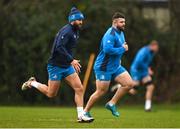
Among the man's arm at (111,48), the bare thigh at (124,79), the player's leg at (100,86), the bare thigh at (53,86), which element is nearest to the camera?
the bare thigh at (53,86)

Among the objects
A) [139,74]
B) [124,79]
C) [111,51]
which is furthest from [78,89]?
[139,74]

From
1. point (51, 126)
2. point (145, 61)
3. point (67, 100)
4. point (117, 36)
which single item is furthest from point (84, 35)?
point (51, 126)

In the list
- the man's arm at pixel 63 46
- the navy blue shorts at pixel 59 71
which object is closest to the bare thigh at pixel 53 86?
the navy blue shorts at pixel 59 71

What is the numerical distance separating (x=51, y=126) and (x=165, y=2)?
739 inches

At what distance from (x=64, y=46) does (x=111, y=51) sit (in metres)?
1.21

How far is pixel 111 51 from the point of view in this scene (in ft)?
46.4

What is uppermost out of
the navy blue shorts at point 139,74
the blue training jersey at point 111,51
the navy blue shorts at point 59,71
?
the blue training jersey at point 111,51

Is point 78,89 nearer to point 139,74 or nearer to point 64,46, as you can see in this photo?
point 64,46

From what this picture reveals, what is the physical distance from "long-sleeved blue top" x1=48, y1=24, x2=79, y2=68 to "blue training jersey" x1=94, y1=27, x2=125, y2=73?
89cm

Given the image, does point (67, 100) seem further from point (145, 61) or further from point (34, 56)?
point (145, 61)

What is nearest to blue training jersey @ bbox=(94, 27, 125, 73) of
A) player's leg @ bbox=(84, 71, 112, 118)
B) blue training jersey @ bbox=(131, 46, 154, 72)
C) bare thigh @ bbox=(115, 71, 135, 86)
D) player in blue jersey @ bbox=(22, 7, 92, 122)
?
player's leg @ bbox=(84, 71, 112, 118)

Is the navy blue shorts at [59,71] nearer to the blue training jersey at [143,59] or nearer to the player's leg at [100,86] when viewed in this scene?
the player's leg at [100,86]

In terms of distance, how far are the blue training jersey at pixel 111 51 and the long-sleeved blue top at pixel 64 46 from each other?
2.93ft

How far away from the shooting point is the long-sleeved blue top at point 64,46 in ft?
43.8
